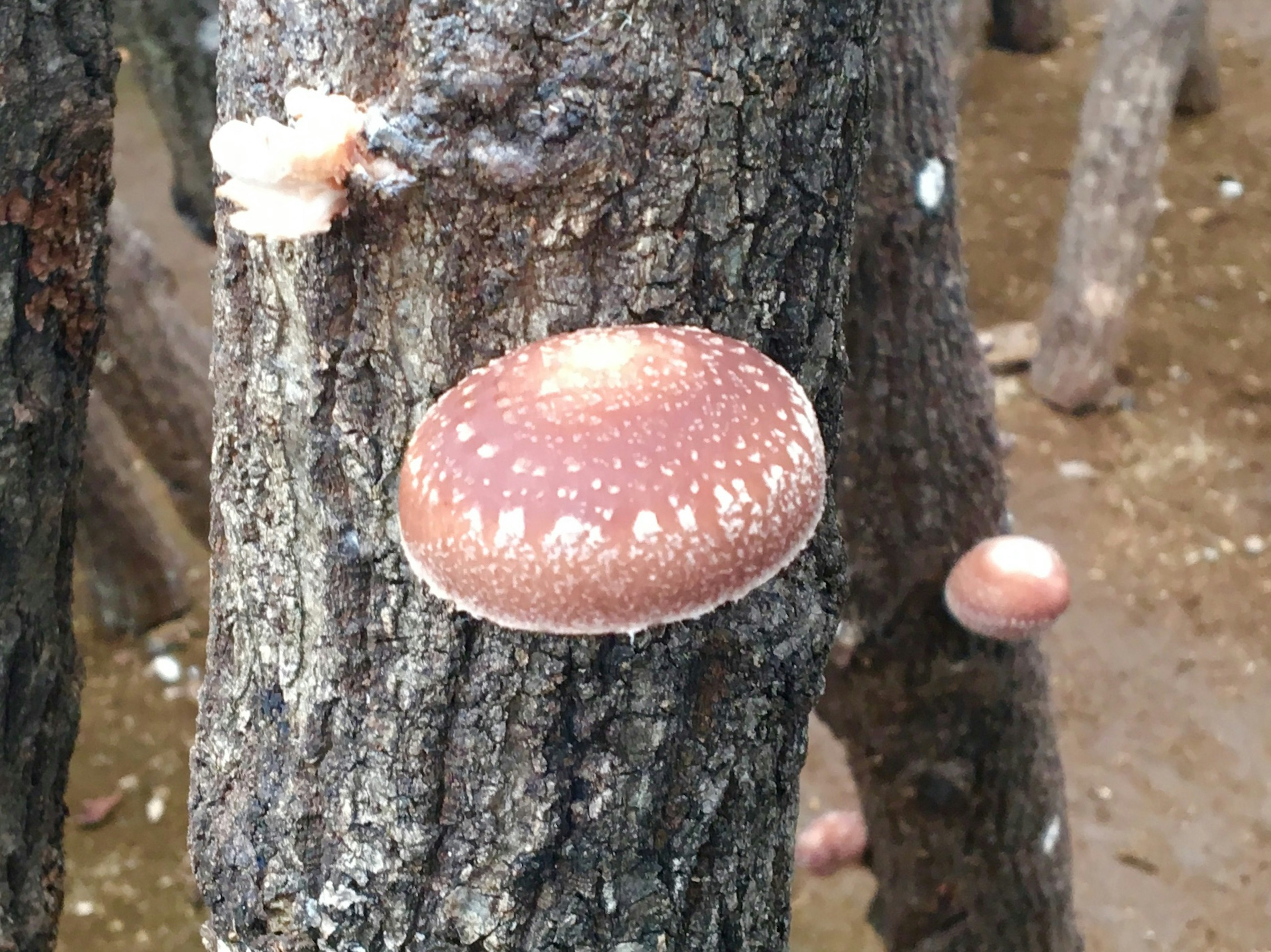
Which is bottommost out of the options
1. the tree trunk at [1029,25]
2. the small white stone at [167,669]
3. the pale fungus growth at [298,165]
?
the small white stone at [167,669]

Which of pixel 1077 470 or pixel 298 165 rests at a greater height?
pixel 298 165

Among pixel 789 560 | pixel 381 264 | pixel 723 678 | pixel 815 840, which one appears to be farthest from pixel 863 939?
pixel 381 264

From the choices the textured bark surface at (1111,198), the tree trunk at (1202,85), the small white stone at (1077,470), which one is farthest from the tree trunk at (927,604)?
the tree trunk at (1202,85)

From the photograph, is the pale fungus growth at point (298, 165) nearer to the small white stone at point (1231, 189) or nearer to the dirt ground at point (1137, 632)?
the dirt ground at point (1137, 632)

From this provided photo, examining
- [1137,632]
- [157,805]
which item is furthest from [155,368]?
[1137,632]

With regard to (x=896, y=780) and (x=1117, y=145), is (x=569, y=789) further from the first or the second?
(x=1117, y=145)

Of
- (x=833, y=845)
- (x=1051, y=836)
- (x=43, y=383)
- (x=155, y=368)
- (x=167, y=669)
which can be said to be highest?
(x=43, y=383)

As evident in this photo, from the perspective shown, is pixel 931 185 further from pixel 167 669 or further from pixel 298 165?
pixel 167 669
